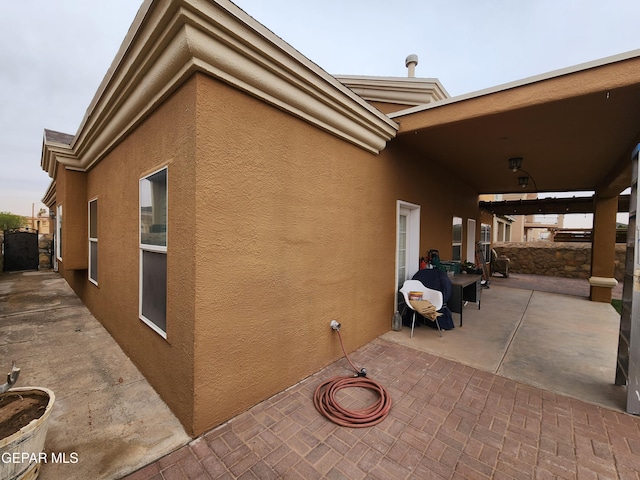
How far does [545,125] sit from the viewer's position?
3.35 metres

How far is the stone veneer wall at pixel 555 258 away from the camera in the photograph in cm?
1098

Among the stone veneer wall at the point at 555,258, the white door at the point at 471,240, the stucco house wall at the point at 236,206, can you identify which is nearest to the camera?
the stucco house wall at the point at 236,206

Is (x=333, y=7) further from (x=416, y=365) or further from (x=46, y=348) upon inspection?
(x=46, y=348)

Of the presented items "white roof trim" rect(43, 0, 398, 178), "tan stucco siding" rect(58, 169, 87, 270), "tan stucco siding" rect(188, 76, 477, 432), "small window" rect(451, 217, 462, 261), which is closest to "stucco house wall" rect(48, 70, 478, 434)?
"tan stucco siding" rect(188, 76, 477, 432)

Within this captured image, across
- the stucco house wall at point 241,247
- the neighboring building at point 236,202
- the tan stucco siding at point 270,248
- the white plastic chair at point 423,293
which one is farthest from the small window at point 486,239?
the tan stucco siding at point 270,248

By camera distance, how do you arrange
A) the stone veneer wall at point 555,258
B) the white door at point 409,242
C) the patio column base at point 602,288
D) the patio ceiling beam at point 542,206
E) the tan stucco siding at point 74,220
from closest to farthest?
1. the white door at point 409,242
2. the tan stucco siding at point 74,220
3. the patio column base at point 602,288
4. the patio ceiling beam at point 542,206
5. the stone veneer wall at point 555,258

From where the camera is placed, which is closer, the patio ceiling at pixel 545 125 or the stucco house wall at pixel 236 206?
the stucco house wall at pixel 236 206

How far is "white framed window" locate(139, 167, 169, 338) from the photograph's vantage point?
2.43 metres

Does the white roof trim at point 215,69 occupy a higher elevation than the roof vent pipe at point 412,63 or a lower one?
lower

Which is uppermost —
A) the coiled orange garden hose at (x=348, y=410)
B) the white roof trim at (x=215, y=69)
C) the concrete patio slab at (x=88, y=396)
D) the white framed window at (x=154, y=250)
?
the white roof trim at (x=215, y=69)

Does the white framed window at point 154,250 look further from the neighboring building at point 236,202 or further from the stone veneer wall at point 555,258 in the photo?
the stone veneer wall at point 555,258

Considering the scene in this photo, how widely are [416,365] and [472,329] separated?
194cm

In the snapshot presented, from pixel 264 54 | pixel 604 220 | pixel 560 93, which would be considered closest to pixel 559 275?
pixel 604 220

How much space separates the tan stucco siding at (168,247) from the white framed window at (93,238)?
976mm
